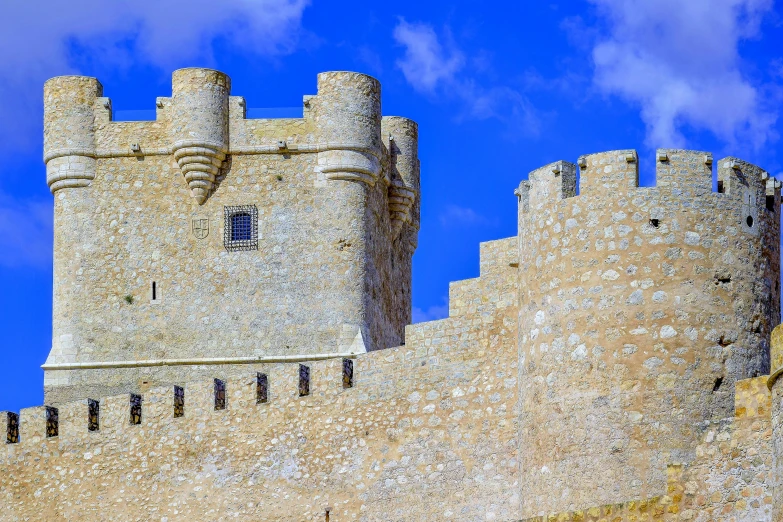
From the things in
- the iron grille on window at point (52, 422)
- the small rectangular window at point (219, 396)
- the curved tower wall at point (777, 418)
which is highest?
the small rectangular window at point (219, 396)

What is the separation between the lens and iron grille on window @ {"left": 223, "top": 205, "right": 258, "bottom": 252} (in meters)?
33.1

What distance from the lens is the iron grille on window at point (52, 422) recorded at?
97.3 feet

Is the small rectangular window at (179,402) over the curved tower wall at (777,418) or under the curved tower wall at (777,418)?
over

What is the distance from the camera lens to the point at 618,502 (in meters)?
22.3

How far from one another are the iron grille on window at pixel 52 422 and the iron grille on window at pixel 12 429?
1.81 ft

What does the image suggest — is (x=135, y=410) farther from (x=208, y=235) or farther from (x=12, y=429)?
(x=208, y=235)

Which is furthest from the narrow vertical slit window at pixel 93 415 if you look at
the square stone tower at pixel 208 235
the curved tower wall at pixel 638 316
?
the curved tower wall at pixel 638 316

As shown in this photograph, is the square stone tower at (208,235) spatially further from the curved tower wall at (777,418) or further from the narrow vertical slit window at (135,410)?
the curved tower wall at (777,418)

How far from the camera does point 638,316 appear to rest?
23062mm

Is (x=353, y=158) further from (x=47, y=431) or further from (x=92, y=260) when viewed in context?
(x=47, y=431)

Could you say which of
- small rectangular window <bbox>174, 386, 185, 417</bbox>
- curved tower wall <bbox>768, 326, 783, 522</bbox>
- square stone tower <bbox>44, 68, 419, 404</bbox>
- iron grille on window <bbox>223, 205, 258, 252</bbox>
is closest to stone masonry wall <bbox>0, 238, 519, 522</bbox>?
small rectangular window <bbox>174, 386, 185, 417</bbox>

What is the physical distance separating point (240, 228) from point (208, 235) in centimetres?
49

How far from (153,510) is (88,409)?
177 cm

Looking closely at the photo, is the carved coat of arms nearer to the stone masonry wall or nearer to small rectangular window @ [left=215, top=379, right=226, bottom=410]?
the stone masonry wall
